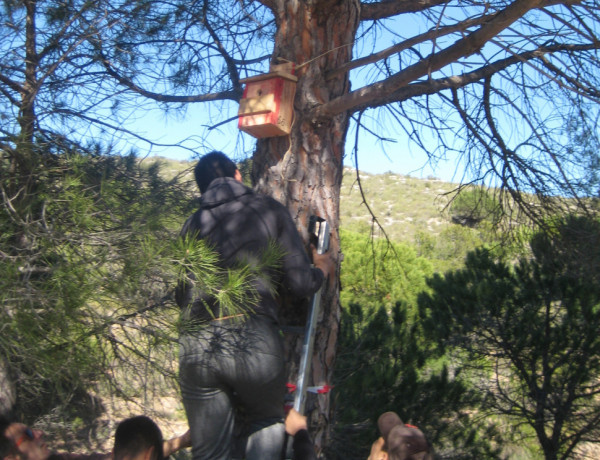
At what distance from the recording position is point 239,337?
244cm

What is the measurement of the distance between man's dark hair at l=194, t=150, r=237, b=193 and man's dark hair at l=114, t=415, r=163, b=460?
1.07 m

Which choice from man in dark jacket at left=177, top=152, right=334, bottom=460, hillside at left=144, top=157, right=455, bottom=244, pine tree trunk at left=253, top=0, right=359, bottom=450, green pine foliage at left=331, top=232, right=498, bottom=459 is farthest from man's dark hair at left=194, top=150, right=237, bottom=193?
hillside at left=144, top=157, right=455, bottom=244

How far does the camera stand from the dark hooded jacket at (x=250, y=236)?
247 centimetres

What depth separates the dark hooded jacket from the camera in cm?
247

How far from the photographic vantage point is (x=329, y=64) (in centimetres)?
363

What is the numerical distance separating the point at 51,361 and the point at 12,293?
0.86 feet

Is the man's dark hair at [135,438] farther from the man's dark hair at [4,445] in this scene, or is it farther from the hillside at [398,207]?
the hillside at [398,207]

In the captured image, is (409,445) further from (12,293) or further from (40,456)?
(12,293)

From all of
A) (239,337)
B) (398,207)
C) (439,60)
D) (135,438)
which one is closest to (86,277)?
(239,337)

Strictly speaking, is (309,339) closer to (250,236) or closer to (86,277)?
(250,236)

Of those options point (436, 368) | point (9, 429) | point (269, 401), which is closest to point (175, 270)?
point (269, 401)

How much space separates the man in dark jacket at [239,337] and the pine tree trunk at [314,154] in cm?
67

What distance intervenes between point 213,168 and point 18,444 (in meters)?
1.51

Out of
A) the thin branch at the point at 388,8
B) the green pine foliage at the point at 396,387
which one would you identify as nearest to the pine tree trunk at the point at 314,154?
the thin branch at the point at 388,8
